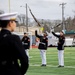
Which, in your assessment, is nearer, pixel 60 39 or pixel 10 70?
pixel 10 70

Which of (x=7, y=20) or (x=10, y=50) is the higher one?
(x=7, y=20)

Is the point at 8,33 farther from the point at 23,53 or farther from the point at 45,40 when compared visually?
the point at 45,40

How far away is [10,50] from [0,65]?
0.80 ft

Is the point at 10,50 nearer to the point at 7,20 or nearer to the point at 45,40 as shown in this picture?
the point at 7,20

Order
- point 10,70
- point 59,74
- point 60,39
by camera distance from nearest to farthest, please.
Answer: point 10,70, point 59,74, point 60,39

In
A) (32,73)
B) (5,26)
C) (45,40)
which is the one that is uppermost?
(5,26)

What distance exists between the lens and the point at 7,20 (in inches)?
182

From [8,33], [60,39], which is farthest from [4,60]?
[60,39]

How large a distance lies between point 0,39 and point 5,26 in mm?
208

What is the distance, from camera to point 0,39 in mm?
4527

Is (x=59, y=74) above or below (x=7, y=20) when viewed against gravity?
below

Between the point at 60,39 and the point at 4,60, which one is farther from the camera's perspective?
the point at 60,39

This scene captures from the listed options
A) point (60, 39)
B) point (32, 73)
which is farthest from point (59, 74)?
point (60, 39)

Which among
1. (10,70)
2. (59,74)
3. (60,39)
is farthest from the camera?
(60,39)
